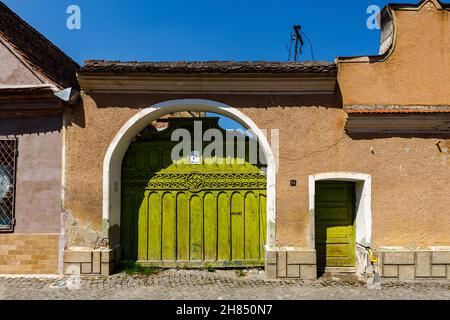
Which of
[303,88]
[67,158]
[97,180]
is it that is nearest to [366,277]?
[303,88]

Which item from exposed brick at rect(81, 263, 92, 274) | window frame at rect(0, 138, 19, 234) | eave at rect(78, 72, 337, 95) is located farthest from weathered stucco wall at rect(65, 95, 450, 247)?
window frame at rect(0, 138, 19, 234)

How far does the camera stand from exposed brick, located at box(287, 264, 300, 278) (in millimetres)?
6668

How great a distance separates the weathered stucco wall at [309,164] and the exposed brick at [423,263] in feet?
0.68

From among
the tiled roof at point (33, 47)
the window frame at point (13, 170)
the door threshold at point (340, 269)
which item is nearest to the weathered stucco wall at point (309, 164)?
the door threshold at point (340, 269)

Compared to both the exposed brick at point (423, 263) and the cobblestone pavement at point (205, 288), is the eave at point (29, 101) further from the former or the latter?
the exposed brick at point (423, 263)

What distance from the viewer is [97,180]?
6.93m

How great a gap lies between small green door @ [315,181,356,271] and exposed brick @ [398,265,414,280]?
0.86 meters

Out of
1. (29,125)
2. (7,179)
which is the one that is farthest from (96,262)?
(29,125)

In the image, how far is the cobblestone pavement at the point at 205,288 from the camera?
5.86 meters

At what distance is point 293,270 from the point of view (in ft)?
21.9

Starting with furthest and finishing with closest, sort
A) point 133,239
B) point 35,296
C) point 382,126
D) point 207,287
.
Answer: point 133,239 < point 382,126 < point 207,287 < point 35,296

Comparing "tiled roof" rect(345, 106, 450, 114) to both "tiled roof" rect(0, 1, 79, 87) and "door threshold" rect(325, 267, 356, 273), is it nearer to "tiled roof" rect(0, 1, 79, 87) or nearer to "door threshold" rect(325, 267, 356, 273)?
"door threshold" rect(325, 267, 356, 273)

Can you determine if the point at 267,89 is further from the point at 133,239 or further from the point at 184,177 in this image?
the point at 133,239

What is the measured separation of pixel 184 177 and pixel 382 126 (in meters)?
3.95
